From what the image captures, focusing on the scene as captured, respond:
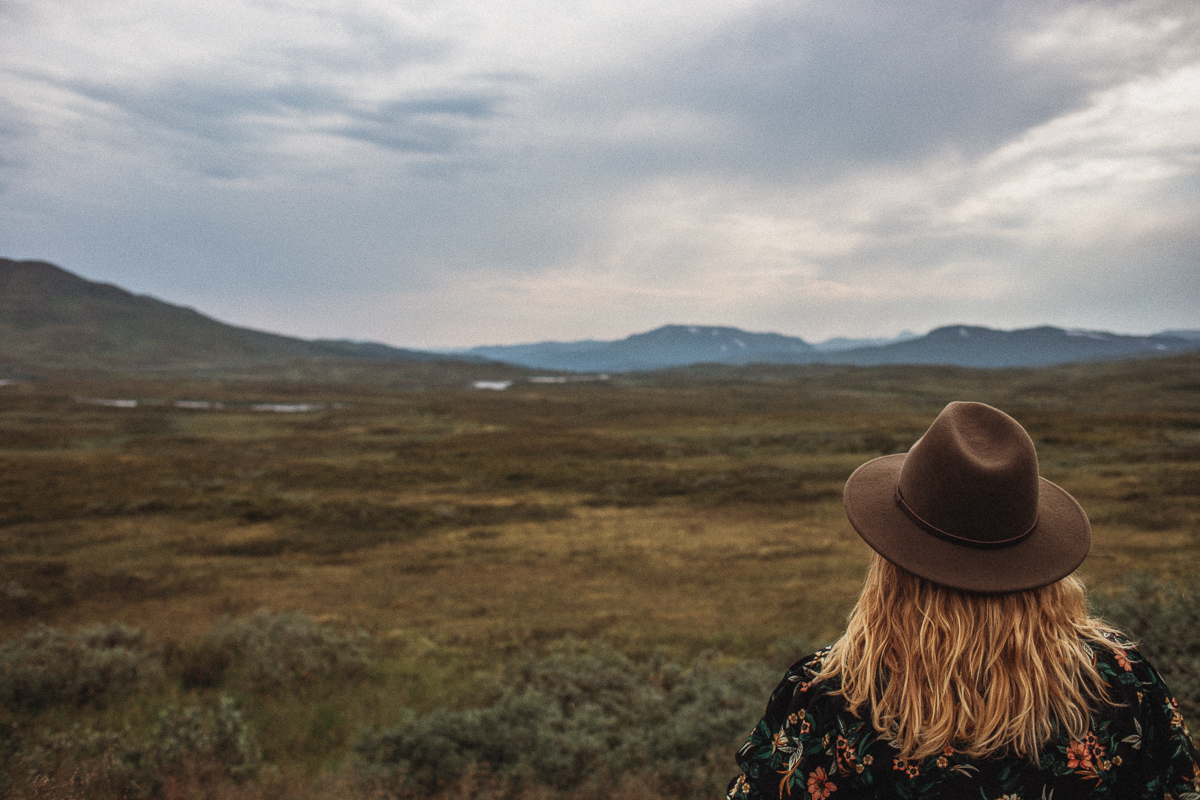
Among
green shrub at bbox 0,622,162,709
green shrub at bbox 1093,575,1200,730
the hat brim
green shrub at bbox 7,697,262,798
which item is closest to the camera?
the hat brim

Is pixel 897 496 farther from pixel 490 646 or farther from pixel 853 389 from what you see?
pixel 853 389

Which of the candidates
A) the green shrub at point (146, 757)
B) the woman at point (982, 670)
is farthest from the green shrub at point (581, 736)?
the woman at point (982, 670)

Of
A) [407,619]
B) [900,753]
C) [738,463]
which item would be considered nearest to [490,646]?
[407,619]

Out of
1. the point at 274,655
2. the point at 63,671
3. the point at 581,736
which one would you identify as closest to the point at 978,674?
the point at 581,736

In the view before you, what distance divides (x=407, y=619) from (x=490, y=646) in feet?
10.2

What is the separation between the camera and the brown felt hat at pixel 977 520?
63.9 inches

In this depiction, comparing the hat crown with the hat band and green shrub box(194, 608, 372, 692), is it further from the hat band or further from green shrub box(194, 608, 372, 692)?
green shrub box(194, 608, 372, 692)

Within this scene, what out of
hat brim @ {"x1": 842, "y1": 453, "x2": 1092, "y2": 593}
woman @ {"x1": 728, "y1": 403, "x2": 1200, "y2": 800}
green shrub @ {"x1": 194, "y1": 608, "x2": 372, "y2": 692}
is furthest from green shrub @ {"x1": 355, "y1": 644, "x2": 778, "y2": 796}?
hat brim @ {"x1": 842, "y1": 453, "x2": 1092, "y2": 593}

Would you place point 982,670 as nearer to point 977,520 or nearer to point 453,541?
point 977,520

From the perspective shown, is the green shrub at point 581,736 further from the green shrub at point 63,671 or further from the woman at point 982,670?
the woman at point 982,670

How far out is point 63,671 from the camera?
307 inches

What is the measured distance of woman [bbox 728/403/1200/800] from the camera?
5.28 ft

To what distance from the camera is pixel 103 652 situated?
27.7ft

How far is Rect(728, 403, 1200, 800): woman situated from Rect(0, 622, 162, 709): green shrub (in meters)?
9.51
